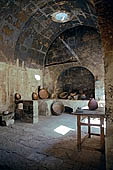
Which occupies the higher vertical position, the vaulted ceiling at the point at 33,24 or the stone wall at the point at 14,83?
the vaulted ceiling at the point at 33,24

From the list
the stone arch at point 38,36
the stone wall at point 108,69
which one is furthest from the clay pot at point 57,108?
the stone wall at point 108,69

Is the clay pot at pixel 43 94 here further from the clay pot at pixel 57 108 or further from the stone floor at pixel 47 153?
the stone floor at pixel 47 153

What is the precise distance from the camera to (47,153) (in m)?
2.52

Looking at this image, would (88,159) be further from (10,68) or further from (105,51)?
(10,68)

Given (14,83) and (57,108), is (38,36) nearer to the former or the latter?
(14,83)

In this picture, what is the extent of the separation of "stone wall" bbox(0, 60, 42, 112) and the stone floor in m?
2.05

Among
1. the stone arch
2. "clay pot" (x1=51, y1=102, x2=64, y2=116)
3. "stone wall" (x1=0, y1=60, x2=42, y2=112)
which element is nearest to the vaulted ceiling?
the stone arch

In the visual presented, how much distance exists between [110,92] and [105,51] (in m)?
0.61

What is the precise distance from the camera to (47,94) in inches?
281

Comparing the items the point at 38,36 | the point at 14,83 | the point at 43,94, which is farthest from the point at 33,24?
the point at 43,94

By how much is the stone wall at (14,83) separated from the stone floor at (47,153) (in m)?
2.05

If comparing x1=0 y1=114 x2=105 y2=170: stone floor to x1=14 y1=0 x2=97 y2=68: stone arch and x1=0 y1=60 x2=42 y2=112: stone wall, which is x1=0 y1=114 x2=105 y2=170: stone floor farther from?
x1=14 y1=0 x2=97 y2=68: stone arch

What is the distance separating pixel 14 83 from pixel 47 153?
392 centimetres

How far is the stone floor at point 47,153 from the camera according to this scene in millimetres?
2109
